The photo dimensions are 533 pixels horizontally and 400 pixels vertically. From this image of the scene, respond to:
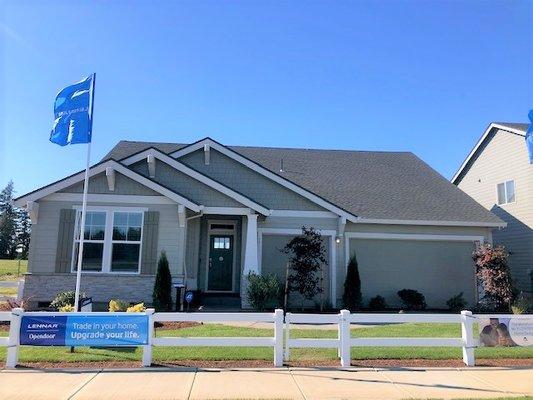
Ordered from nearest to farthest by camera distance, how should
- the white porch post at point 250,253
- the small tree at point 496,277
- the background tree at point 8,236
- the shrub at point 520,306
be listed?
the white porch post at point 250,253, the shrub at point 520,306, the small tree at point 496,277, the background tree at point 8,236

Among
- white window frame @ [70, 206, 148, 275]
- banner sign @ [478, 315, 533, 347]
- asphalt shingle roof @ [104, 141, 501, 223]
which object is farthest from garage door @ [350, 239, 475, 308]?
banner sign @ [478, 315, 533, 347]

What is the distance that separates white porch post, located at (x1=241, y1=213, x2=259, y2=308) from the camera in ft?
51.0

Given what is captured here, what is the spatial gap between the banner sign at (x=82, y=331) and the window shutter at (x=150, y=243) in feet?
21.0

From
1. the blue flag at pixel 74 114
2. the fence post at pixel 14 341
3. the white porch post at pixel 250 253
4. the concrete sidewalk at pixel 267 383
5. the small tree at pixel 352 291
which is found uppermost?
the blue flag at pixel 74 114

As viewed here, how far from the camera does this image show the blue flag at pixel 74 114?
10.9 m

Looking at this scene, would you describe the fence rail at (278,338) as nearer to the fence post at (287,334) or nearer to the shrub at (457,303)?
the fence post at (287,334)

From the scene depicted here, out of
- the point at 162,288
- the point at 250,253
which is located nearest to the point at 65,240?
the point at 162,288

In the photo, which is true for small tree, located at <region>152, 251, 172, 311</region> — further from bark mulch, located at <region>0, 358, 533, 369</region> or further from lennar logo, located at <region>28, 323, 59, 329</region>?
lennar logo, located at <region>28, 323, 59, 329</region>

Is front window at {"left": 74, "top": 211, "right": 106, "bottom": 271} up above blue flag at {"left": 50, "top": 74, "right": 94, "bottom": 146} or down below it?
below

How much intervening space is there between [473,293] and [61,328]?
50.6 feet

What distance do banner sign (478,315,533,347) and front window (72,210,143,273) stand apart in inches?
389

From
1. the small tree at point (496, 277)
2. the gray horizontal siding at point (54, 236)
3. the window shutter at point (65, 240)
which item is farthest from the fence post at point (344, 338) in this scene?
the small tree at point (496, 277)

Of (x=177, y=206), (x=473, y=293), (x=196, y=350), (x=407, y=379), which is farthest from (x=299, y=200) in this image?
(x=407, y=379)

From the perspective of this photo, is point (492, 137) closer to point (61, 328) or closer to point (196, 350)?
point (196, 350)
